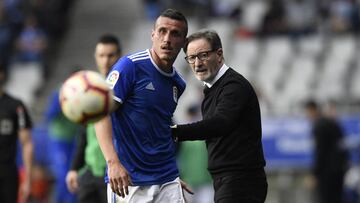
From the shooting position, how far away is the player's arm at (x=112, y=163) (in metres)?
8.16

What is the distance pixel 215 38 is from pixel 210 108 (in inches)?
22.7

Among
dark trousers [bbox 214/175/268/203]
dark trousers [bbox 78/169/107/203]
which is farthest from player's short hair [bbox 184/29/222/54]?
dark trousers [bbox 78/169/107/203]

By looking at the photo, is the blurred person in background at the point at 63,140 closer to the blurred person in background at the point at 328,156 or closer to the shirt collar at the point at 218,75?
the shirt collar at the point at 218,75

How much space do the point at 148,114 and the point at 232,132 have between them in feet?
2.41

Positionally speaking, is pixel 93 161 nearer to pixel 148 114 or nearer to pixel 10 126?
pixel 10 126

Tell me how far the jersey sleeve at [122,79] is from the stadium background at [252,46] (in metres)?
12.3

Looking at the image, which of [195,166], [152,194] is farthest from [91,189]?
[195,166]

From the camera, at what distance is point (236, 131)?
29.2ft

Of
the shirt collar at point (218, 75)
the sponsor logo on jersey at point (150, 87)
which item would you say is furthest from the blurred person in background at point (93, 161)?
the sponsor logo on jersey at point (150, 87)

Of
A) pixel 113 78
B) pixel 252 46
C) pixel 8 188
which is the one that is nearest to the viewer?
pixel 113 78

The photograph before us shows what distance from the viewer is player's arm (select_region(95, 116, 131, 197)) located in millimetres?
8164

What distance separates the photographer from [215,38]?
897 cm

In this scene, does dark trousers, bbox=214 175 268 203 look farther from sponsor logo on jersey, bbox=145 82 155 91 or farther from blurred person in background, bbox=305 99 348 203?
blurred person in background, bbox=305 99 348 203

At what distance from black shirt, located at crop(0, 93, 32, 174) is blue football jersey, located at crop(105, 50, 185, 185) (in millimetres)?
3736
